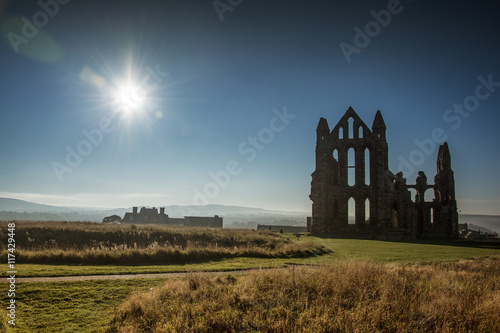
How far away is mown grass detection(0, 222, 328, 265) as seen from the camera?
14703 mm

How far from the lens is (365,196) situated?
4084cm

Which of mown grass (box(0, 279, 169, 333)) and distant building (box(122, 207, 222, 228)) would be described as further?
distant building (box(122, 207, 222, 228))

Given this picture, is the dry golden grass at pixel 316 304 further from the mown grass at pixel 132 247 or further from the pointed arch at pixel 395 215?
the pointed arch at pixel 395 215

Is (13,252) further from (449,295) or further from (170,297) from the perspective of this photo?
(449,295)

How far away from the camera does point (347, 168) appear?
4225 centimetres

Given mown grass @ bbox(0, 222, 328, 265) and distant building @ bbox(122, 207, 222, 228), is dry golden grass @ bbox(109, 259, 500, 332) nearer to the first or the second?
mown grass @ bbox(0, 222, 328, 265)

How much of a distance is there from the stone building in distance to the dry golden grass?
30028 millimetres

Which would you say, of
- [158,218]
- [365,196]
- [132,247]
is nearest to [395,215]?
[365,196]

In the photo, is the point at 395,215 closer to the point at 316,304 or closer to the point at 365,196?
the point at 365,196

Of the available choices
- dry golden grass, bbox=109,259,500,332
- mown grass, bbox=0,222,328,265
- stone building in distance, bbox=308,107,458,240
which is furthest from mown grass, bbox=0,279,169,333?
stone building in distance, bbox=308,107,458,240

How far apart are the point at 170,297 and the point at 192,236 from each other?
54.6ft

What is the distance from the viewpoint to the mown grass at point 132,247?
14.7 metres

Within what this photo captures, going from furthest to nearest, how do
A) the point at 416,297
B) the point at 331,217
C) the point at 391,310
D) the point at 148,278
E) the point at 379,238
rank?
the point at 331,217 < the point at 379,238 < the point at 148,278 < the point at 416,297 < the point at 391,310

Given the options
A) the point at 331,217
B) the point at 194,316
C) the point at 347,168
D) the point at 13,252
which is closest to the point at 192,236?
the point at 13,252
